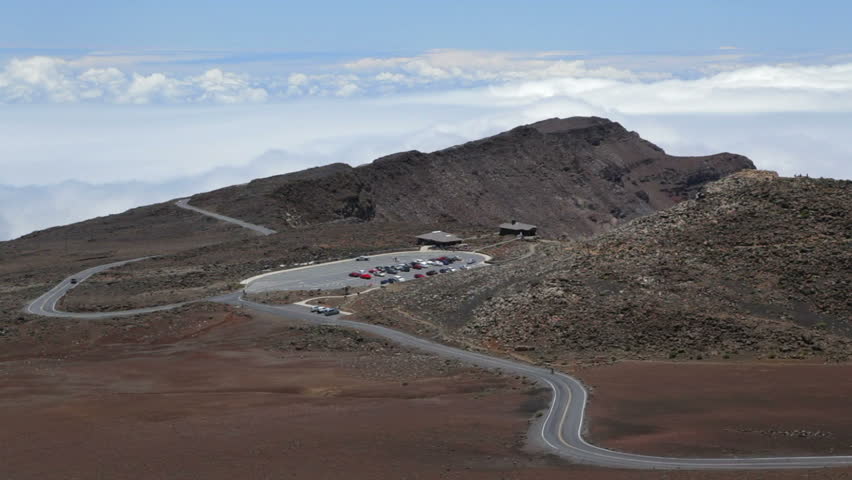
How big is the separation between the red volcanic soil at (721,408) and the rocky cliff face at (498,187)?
Answer: 79.5m

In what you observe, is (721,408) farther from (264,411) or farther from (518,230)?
(518,230)

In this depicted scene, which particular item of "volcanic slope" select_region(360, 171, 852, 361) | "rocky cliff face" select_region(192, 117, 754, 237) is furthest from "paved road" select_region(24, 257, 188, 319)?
"rocky cliff face" select_region(192, 117, 754, 237)

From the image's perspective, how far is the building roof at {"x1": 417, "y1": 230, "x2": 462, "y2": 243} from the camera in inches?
3663

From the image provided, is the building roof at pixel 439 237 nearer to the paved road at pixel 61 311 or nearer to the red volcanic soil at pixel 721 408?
the paved road at pixel 61 311

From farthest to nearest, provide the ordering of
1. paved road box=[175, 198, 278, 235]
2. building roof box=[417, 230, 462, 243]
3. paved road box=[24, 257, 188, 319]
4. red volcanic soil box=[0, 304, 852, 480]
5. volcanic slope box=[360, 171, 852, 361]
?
paved road box=[175, 198, 278, 235] < building roof box=[417, 230, 462, 243] < paved road box=[24, 257, 188, 319] < volcanic slope box=[360, 171, 852, 361] < red volcanic soil box=[0, 304, 852, 480]

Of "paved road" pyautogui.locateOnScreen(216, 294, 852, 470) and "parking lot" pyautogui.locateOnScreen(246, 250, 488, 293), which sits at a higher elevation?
"parking lot" pyautogui.locateOnScreen(246, 250, 488, 293)

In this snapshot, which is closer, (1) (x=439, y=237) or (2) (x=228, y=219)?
(1) (x=439, y=237)

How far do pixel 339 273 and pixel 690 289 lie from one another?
111 feet

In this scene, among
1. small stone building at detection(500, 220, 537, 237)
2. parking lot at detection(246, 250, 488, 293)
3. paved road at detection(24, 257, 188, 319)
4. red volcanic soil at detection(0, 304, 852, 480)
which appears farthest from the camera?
small stone building at detection(500, 220, 537, 237)

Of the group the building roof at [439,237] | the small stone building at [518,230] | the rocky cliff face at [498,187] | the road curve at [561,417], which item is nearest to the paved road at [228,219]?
the rocky cliff face at [498,187]

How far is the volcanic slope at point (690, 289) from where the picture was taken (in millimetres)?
48875

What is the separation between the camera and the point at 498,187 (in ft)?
532

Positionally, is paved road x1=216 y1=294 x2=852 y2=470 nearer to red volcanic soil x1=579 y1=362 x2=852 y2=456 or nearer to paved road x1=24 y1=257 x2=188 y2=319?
red volcanic soil x1=579 y1=362 x2=852 y2=456

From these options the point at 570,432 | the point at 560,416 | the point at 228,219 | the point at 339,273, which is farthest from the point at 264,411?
the point at 228,219
